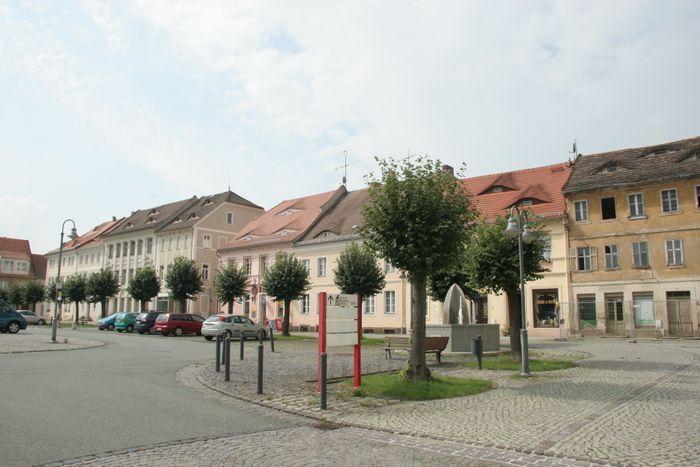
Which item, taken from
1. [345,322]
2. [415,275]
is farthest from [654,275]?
[345,322]

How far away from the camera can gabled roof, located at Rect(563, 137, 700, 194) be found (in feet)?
112

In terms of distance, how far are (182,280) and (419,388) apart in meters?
40.8

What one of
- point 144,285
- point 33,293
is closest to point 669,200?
point 144,285

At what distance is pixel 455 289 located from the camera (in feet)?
73.7

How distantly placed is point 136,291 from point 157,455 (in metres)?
49.8

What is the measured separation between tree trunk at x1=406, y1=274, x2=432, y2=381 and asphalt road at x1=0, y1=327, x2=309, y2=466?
166 inches

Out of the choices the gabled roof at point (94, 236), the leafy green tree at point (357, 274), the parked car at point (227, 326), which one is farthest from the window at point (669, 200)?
the gabled roof at point (94, 236)

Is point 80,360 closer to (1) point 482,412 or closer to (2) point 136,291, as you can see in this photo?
(1) point 482,412

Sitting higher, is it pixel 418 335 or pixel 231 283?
pixel 231 283

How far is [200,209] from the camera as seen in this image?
206ft

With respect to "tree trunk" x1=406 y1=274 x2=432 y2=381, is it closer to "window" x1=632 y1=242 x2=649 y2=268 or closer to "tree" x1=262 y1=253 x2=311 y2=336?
"tree" x1=262 y1=253 x2=311 y2=336

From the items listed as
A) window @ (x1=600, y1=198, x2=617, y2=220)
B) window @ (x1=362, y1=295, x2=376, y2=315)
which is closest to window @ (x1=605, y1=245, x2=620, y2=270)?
window @ (x1=600, y1=198, x2=617, y2=220)

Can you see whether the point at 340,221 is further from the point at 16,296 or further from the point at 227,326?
the point at 16,296

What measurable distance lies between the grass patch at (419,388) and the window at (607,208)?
26714 mm
